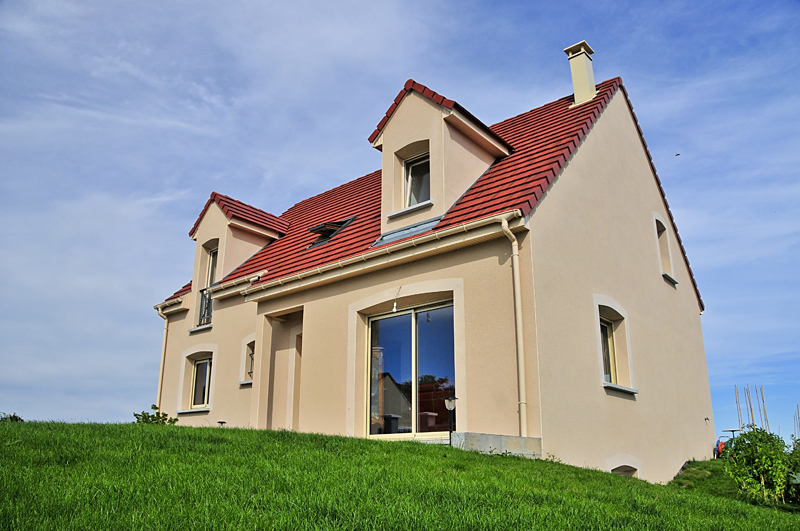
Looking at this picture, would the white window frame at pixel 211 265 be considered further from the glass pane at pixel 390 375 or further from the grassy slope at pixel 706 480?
the grassy slope at pixel 706 480

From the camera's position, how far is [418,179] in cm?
1209

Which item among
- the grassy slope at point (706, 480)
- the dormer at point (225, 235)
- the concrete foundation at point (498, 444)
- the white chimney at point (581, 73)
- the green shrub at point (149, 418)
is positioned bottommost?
the grassy slope at point (706, 480)

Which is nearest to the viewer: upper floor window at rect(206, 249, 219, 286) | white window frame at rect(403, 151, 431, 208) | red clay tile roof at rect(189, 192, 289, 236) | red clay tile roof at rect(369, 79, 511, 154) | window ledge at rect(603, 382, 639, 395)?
window ledge at rect(603, 382, 639, 395)

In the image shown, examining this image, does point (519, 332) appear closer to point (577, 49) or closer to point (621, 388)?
point (621, 388)

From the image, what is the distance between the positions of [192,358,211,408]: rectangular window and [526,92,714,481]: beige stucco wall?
1046 cm

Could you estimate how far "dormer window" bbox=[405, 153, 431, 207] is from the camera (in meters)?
11.8

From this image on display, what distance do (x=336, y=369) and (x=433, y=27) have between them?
23.0 feet

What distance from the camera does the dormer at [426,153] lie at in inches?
438

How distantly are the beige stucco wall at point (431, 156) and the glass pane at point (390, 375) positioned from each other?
80.3 inches

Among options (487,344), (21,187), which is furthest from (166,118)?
(487,344)

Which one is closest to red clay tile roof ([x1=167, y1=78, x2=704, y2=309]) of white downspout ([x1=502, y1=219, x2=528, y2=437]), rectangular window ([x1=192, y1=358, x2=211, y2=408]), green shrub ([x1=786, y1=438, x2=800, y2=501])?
white downspout ([x1=502, y1=219, x2=528, y2=437])

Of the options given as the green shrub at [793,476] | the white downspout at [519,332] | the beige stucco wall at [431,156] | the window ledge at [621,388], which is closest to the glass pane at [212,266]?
the beige stucco wall at [431,156]

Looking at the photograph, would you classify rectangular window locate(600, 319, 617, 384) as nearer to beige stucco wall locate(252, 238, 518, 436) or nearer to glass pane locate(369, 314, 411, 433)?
beige stucco wall locate(252, 238, 518, 436)

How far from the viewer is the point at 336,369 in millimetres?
11461
